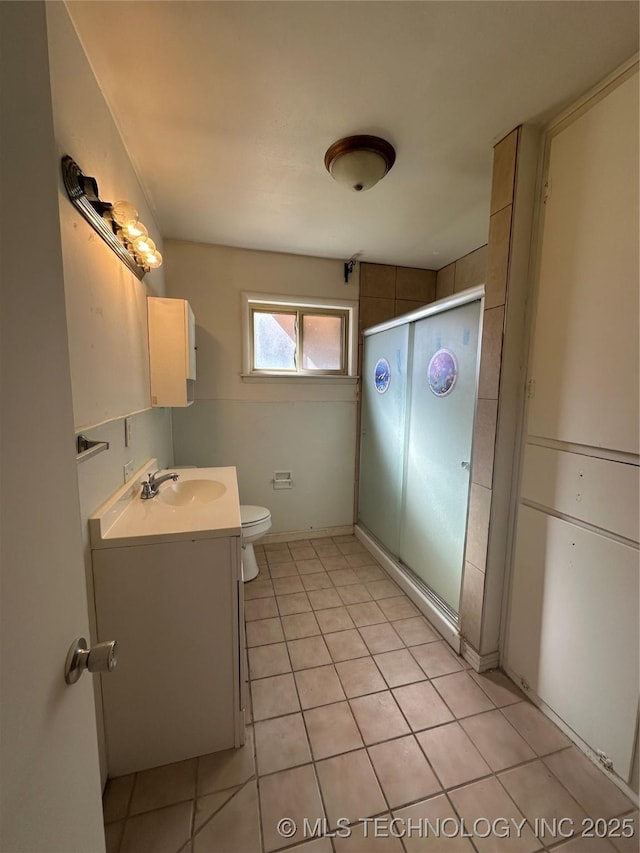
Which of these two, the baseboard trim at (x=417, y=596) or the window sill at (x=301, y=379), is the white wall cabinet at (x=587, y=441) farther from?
the window sill at (x=301, y=379)

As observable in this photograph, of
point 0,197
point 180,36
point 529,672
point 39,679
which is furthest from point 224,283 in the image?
point 529,672

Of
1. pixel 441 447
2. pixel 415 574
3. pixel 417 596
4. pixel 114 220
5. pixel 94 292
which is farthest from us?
pixel 415 574

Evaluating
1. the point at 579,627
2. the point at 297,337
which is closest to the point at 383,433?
the point at 297,337

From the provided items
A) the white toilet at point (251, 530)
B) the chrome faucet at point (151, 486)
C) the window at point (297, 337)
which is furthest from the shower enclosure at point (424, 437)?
the chrome faucet at point (151, 486)

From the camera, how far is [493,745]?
4.24 ft

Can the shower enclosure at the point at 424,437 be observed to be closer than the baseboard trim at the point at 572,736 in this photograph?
No

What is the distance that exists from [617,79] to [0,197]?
1.75 m

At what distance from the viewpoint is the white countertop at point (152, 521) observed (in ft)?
3.65

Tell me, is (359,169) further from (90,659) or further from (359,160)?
(90,659)

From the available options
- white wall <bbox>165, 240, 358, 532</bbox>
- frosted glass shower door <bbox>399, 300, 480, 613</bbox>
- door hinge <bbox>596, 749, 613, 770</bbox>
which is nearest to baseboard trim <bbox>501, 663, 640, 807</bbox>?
A: door hinge <bbox>596, 749, 613, 770</bbox>

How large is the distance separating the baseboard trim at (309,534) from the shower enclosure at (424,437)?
0.92 feet

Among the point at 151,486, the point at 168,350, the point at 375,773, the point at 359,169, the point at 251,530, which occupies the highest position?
the point at 359,169

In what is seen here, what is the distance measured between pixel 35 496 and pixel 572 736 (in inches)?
76.6

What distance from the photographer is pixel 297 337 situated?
2.84 m
